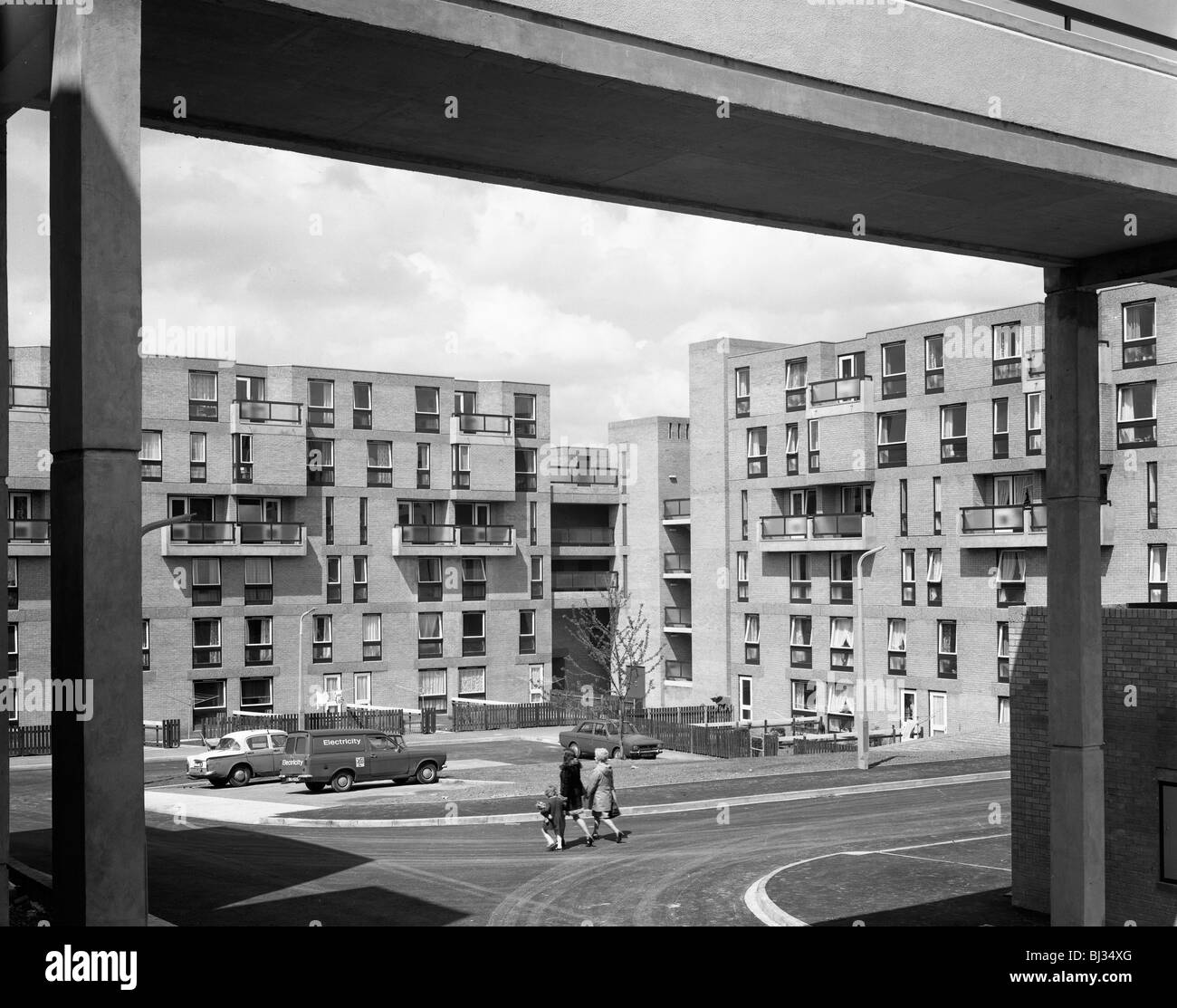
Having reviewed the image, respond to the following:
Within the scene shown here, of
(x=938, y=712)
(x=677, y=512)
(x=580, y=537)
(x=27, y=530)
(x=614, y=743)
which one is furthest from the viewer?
(x=580, y=537)

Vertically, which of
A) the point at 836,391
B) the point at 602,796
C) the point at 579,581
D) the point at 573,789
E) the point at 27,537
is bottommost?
the point at 602,796

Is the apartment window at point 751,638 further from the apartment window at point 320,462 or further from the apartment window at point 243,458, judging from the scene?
the apartment window at point 243,458

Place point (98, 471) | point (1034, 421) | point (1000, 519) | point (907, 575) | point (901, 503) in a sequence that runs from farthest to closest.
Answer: point (901, 503)
point (907, 575)
point (1000, 519)
point (1034, 421)
point (98, 471)

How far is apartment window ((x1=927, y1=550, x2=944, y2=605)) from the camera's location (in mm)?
53094

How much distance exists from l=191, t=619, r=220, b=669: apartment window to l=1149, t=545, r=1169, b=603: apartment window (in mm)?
38465

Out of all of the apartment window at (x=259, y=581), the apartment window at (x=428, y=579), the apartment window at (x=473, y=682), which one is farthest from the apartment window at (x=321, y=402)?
the apartment window at (x=473, y=682)

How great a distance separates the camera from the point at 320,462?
61688 mm

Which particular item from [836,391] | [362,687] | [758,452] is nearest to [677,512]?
[758,452]

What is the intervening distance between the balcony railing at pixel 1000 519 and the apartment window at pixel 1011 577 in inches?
42.5

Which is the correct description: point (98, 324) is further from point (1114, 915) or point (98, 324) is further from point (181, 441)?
point (181, 441)

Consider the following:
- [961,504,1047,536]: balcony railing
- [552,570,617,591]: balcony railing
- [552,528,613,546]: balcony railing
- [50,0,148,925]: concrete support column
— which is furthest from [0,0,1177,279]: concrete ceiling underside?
[552,528,613,546]: balcony railing

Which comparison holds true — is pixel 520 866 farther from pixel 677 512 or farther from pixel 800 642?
pixel 677 512

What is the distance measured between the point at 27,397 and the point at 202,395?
7.25 m

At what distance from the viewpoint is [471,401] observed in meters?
67.2
